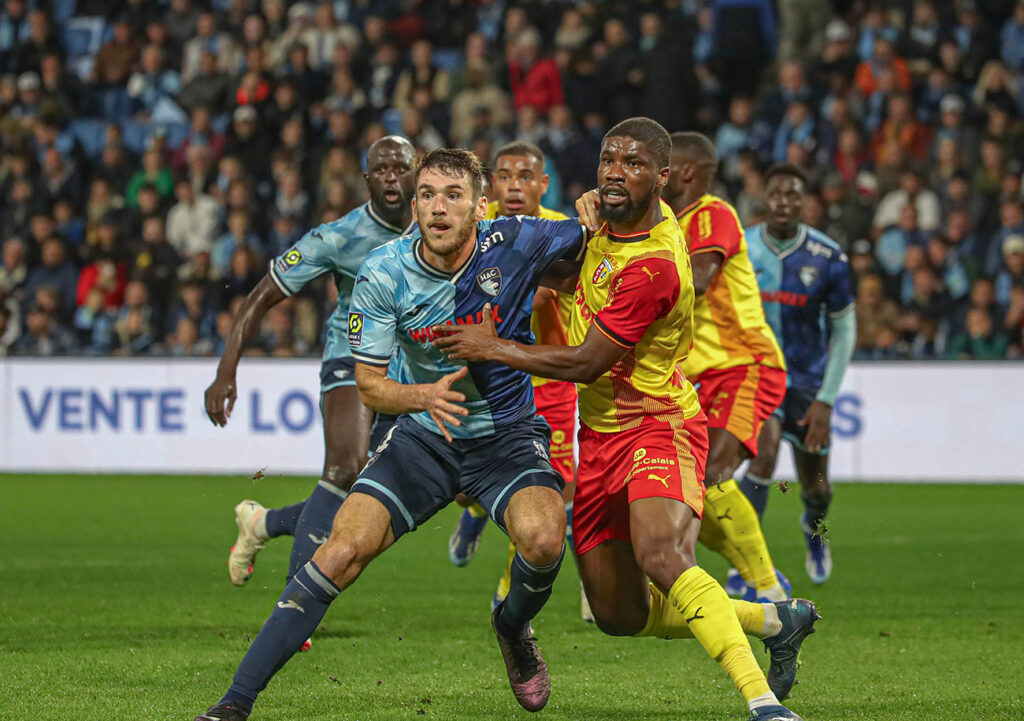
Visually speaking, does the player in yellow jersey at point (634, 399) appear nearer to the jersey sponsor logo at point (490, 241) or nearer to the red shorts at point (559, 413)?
the jersey sponsor logo at point (490, 241)

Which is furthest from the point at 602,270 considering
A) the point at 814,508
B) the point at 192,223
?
the point at 192,223

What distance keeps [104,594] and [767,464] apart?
4043 mm

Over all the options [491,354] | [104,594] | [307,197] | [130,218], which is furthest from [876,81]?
[491,354]

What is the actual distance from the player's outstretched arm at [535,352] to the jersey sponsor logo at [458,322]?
6.0 inches

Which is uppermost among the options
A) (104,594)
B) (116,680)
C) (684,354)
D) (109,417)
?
(684,354)

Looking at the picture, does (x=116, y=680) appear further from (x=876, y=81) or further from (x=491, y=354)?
(x=876, y=81)

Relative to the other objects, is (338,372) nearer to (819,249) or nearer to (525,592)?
(525,592)

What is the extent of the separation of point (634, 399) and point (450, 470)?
30.5 inches

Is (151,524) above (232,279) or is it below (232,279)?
below

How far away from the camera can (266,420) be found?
1552 centimetres

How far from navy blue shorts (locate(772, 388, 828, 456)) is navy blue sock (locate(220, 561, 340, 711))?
16.2 ft

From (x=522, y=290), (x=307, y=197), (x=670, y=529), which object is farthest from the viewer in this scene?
(x=307, y=197)

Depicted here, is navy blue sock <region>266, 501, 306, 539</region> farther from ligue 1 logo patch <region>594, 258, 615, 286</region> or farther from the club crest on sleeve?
ligue 1 logo patch <region>594, 258, 615, 286</region>

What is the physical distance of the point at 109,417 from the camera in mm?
15688
